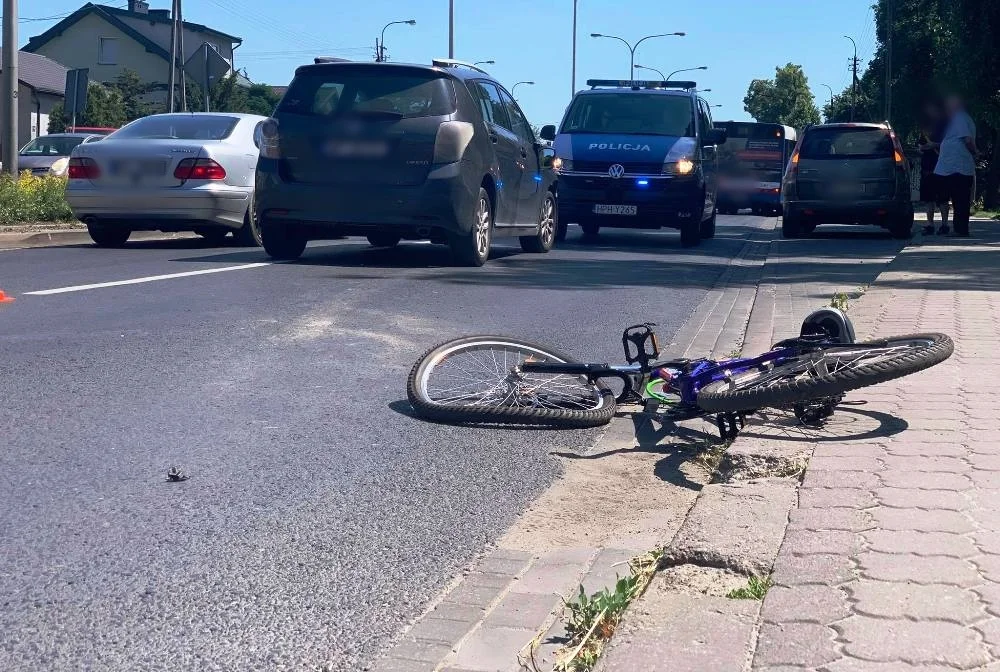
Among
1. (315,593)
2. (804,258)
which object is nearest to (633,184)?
(804,258)

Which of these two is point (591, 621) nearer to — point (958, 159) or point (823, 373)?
point (823, 373)

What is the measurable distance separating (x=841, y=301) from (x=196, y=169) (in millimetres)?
7248

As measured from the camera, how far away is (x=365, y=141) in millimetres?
12148

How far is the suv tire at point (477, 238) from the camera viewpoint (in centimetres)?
1260

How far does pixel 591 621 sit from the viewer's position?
3188 millimetres

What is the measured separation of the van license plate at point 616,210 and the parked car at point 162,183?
4.86 m

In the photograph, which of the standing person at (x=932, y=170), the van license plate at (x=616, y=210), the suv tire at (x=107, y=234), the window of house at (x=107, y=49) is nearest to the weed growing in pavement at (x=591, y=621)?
the suv tire at (x=107, y=234)

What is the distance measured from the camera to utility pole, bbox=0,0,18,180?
18.2 metres

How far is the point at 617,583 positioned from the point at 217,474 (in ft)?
6.18

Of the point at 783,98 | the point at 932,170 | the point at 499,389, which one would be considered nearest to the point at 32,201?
the point at 932,170

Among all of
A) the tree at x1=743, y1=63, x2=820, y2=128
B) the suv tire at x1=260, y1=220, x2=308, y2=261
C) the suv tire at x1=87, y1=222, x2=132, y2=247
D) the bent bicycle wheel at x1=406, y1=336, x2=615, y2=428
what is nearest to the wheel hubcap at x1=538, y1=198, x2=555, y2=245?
the suv tire at x1=260, y1=220, x2=308, y2=261

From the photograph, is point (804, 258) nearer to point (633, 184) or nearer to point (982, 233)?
point (633, 184)

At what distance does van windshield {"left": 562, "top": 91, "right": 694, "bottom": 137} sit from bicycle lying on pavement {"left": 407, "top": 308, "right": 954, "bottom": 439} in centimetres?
1220

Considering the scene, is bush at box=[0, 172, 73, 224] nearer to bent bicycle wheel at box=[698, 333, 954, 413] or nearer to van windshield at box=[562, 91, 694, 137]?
van windshield at box=[562, 91, 694, 137]
